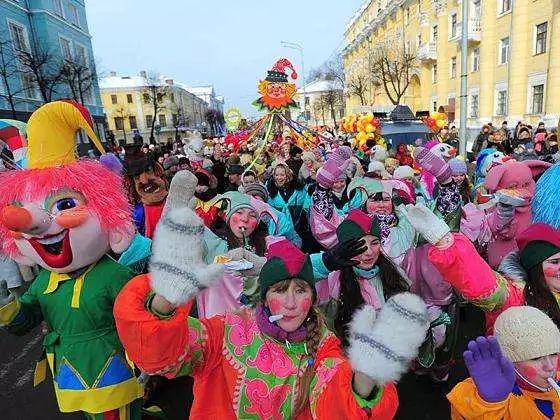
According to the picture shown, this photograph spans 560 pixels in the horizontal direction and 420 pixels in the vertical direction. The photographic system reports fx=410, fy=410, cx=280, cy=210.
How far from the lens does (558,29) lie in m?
16.2

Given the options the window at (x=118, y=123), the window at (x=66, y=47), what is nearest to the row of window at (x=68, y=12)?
the window at (x=66, y=47)

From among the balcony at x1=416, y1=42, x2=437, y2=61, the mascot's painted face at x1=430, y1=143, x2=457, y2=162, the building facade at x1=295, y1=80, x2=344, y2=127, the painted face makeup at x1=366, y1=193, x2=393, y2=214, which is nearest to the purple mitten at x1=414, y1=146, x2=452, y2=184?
the mascot's painted face at x1=430, y1=143, x2=457, y2=162

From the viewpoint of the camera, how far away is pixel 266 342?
1519mm

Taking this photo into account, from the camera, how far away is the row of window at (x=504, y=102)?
17797 millimetres

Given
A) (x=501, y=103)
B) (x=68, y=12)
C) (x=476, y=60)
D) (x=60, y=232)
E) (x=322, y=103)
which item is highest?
(x=68, y=12)

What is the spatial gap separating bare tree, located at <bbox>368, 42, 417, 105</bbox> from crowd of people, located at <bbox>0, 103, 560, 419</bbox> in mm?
25583

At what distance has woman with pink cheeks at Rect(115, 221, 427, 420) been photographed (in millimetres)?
1010

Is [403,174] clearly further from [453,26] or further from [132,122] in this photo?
[132,122]

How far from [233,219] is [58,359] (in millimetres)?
1245

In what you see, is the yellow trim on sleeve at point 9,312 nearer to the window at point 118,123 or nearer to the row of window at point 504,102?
the row of window at point 504,102

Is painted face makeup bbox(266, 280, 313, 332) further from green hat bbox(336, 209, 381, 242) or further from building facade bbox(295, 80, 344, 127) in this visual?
building facade bbox(295, 80, 344, 127)

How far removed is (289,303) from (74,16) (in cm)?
3576

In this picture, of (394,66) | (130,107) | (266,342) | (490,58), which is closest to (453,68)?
(490,58)

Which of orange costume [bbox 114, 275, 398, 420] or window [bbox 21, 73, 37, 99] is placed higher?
window [bbox 21, 73, 37, 99]
